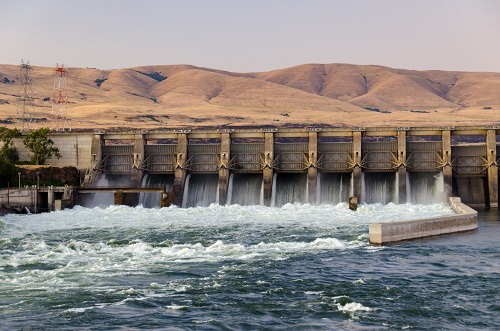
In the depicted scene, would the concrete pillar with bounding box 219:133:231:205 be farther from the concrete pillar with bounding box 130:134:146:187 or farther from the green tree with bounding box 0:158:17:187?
the green tree with bounding box 0:158:17:187

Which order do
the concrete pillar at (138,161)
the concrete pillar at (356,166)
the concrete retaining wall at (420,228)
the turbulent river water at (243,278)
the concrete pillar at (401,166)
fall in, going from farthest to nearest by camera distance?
the concrete pillar at (138,161) < the concrete pillar at (356,166) < the concrete pillar at (401,166) < the concrete retaining wall at (420,228) < the turbulent river water at (243,278)

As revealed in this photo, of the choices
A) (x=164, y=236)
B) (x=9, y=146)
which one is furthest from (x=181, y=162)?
(x=164, y=236)

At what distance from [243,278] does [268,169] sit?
44.8 meters

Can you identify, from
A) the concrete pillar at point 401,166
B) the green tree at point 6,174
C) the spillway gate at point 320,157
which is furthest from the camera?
the green tree at point 6,174

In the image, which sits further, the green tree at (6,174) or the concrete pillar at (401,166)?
the green tree at (6,174)

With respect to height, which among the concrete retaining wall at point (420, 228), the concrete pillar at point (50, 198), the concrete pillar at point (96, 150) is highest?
the concrete pillar at point (96, 150)

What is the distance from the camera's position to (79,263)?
161ft

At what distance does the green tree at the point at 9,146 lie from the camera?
98106 mm

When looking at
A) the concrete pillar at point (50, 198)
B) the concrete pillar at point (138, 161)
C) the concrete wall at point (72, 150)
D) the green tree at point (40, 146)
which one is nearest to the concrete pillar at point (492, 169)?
the concrete pillar at point (138, 161)

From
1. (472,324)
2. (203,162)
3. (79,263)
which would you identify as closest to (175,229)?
(79,263)

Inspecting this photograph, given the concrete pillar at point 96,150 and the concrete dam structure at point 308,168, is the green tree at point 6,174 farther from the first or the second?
the concrete pillar at point 96,150

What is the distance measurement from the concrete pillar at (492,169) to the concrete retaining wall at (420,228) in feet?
61.9

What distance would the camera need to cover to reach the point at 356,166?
86.1 meters

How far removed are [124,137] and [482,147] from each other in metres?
42.5
